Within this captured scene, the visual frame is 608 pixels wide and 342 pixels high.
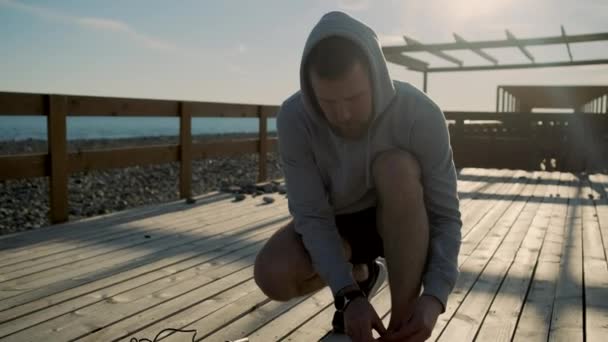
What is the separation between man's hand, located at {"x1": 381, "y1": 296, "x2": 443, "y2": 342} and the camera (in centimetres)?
136

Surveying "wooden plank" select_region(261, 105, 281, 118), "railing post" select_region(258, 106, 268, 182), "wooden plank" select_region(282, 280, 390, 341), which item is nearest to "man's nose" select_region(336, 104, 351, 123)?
"wooden plank" select_region(282, 280, 390, 341)

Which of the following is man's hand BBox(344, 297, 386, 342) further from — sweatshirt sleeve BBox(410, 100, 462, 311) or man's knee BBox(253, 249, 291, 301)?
man's knee BBox(253, 249, 291, 301)

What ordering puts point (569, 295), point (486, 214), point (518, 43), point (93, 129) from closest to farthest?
point (569, 295) → point (486, 214) → point (518, 43) → point (93, 129)

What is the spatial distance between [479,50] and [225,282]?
6811 mm

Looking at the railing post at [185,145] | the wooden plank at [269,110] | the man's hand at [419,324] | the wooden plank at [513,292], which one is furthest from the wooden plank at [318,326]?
the wooden plank at [269,110]

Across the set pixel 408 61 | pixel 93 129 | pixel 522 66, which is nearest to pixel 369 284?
pixel 408 61

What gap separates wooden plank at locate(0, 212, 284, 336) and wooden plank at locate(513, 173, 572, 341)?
1.43 meters

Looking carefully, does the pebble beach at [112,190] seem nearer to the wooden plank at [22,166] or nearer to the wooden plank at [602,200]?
the wooden plank at [22,166]

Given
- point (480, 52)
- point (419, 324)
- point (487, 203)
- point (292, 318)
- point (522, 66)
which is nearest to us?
point (419, 324)

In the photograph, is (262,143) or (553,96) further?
(553,96)

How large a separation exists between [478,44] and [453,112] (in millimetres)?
1437

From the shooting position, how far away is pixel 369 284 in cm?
197

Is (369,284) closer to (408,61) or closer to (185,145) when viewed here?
(185,145)

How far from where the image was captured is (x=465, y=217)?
14.4 feet
